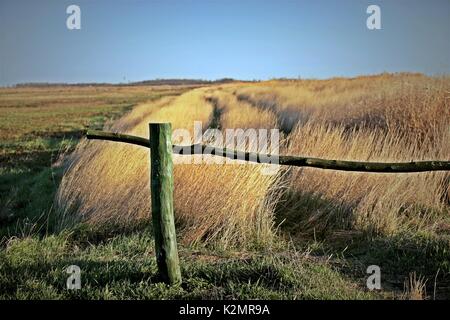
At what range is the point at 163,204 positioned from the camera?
11.3 ft

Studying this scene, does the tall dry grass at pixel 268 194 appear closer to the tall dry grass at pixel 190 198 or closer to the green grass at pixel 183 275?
the tall dry grass at pixel 190 198

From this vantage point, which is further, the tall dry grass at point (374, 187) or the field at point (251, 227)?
the tall dry grass at point (374, 187)

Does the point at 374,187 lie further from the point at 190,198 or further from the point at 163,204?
the point at 163,204

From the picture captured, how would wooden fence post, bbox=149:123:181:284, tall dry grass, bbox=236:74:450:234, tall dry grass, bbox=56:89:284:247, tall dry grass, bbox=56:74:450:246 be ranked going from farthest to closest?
tall dry grass, bbox=236:74:450:234 < tall dry grass, bbox=56:74:450:246 < tall dry grass, bbox=56:89:284:247 < wooden fence post, bbox=149:123:181:284

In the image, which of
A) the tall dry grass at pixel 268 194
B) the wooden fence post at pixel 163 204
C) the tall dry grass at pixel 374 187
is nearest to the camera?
the wooden fence post at pixel 163 204

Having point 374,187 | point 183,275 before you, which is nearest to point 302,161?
point 183,275

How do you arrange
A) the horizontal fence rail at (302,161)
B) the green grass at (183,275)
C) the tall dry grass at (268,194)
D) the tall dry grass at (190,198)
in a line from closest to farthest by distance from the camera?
1. the green grass at (183,275)
2. the horizontal fence rail at (302,161)
3. the tall dry grass at (190,198)
4. the tall dry grass at (268,194)

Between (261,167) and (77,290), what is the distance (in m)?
2.89

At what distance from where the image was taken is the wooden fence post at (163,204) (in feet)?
11.1

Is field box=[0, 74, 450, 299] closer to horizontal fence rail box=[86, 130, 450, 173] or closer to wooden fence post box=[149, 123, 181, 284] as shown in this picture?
wooden fence post box=[149, 123, 181, 284]

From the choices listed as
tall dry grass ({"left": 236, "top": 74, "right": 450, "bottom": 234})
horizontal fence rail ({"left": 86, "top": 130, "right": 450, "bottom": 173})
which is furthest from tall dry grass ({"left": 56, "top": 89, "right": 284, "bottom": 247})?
horizontal fence rail ({"left": 86, "top": 130, "right": 450, "bottom": 173})

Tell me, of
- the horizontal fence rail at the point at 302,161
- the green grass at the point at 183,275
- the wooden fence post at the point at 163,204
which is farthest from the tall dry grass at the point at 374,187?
the wooden fence post at the point at 163,204

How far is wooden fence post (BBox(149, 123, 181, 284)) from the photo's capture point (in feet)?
11.1
